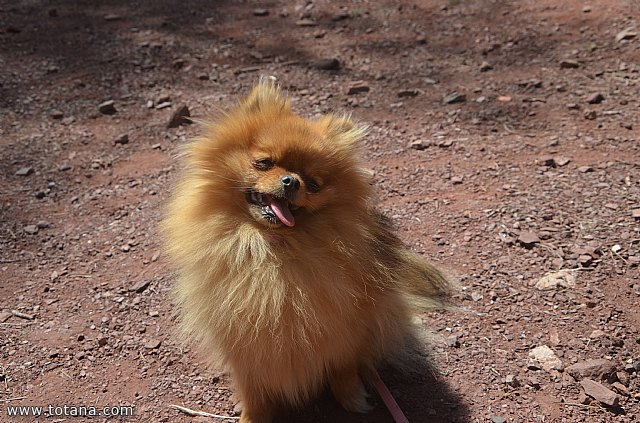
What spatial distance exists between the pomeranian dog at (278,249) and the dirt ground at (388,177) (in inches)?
17.4

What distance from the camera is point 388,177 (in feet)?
14.9

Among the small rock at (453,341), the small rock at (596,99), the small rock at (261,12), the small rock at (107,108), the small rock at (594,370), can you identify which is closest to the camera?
the small rock at (594,370)

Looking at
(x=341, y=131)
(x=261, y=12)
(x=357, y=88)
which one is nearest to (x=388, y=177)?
(x=357, y=88)

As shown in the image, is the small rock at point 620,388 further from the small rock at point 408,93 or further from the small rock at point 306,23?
the small rock at point 306,23

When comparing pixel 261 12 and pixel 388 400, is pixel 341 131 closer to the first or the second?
pixel 388 400

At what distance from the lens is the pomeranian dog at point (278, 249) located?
2.51 meters

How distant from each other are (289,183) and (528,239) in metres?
1.94

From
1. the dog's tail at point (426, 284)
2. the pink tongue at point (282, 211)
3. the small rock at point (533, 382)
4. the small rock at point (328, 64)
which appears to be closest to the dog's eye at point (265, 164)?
the pink tongue at point (282, 211)

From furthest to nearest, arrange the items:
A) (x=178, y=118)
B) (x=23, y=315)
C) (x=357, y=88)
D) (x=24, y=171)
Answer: (x=357, y=88), (x=178, y=118), (x=24, y=171), (x=23, y=315)

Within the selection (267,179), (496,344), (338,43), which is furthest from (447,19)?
(267,179)

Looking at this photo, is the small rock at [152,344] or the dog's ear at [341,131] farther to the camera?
the small rock at [152,344]

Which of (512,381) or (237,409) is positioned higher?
(512,381)

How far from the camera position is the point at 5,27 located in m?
6.91

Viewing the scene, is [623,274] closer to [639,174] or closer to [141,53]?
[639,174]
